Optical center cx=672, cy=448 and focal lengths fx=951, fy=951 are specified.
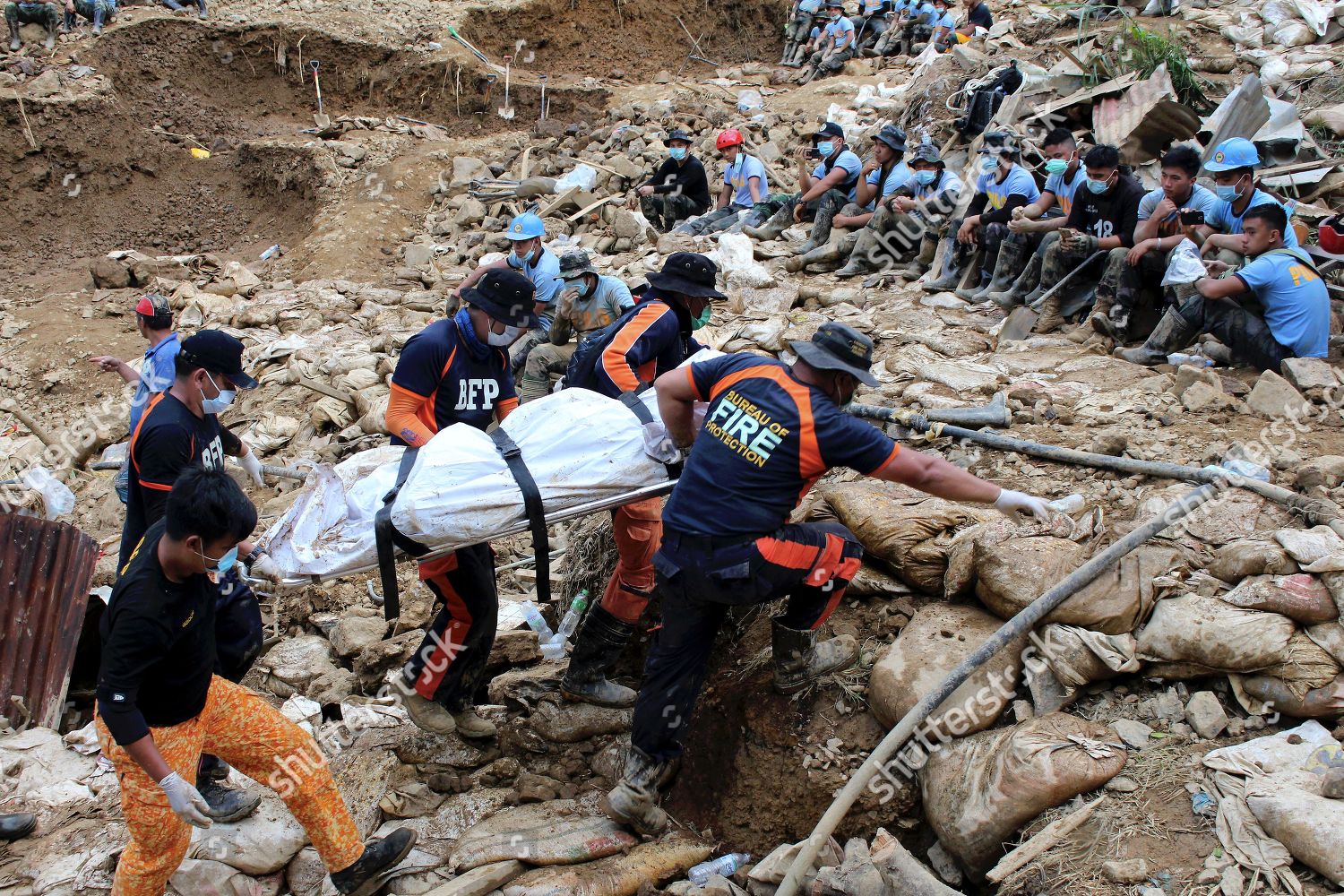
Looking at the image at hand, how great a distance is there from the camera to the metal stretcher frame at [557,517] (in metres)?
3.53

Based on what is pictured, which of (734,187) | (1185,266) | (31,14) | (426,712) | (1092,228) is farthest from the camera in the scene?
(31,14)

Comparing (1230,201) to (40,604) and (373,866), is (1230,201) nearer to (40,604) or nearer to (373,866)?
(373,866)

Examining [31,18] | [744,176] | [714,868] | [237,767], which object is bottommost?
[714,868]

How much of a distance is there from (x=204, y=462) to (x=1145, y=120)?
8.58 meters

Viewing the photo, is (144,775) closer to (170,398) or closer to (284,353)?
(170,398)

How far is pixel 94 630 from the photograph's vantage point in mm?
5113

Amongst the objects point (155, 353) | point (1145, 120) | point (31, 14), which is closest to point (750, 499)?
point (155, 353)

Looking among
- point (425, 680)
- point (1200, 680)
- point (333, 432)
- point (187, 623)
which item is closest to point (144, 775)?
point (187, 623)

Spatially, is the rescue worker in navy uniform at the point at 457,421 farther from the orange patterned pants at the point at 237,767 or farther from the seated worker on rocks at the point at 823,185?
the seated worker on rocks at the point at 823,185

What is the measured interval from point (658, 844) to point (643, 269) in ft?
24.8

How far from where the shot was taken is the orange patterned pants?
3.04 meters

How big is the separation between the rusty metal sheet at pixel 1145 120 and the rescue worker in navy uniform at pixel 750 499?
6960mm

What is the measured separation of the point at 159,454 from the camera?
Answer: 3.62 m

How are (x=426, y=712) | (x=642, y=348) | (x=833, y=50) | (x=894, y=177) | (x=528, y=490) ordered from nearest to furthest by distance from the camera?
1. (x=528, y=490)
2. (x=426, y=712)
3. (x=642, y=348)
4. (x=894, y=177)
5. (x=833, y=50)
